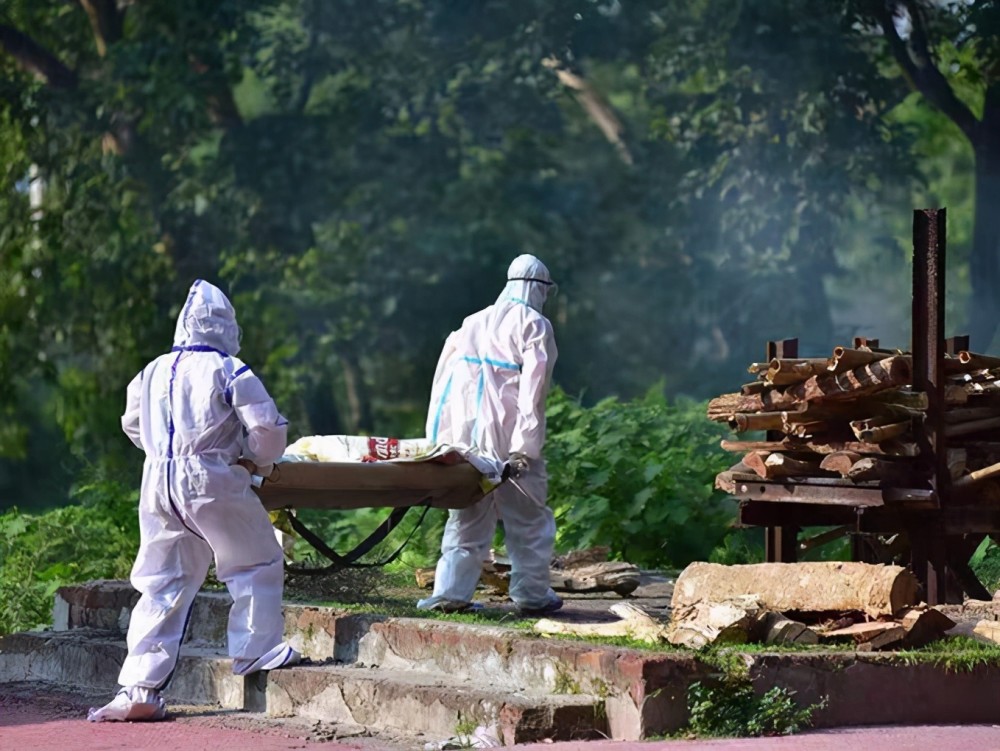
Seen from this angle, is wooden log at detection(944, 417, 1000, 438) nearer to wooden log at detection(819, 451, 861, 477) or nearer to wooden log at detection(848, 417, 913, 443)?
wooden log at detection(848, 417, 913, 443)

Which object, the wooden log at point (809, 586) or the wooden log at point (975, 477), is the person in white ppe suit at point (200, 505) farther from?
the wooden log at point (975, 477)

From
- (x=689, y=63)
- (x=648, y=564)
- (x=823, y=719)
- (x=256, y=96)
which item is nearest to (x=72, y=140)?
(x=256, y=96)

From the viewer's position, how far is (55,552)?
13.3 metres

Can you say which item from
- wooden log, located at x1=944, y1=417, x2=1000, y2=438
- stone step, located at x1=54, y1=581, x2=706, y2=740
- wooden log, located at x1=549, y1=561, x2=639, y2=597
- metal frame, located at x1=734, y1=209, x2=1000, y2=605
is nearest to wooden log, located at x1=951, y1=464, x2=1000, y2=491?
metal frame, located at x1=734, y1=209, x2=1000, y2=605

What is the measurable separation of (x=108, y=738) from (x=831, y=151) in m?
16.8

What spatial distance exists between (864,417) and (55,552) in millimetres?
7069

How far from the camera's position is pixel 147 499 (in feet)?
25.8

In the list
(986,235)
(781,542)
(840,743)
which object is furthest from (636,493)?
(986,235)

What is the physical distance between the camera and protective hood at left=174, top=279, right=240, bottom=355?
794 centimetres

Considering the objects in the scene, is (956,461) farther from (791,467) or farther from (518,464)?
(518,464)

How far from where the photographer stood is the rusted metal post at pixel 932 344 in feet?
29.1

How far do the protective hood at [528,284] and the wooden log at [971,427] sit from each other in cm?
243

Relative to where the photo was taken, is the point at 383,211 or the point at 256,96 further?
the point at 256,96

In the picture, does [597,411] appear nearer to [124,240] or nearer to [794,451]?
[794,451]
